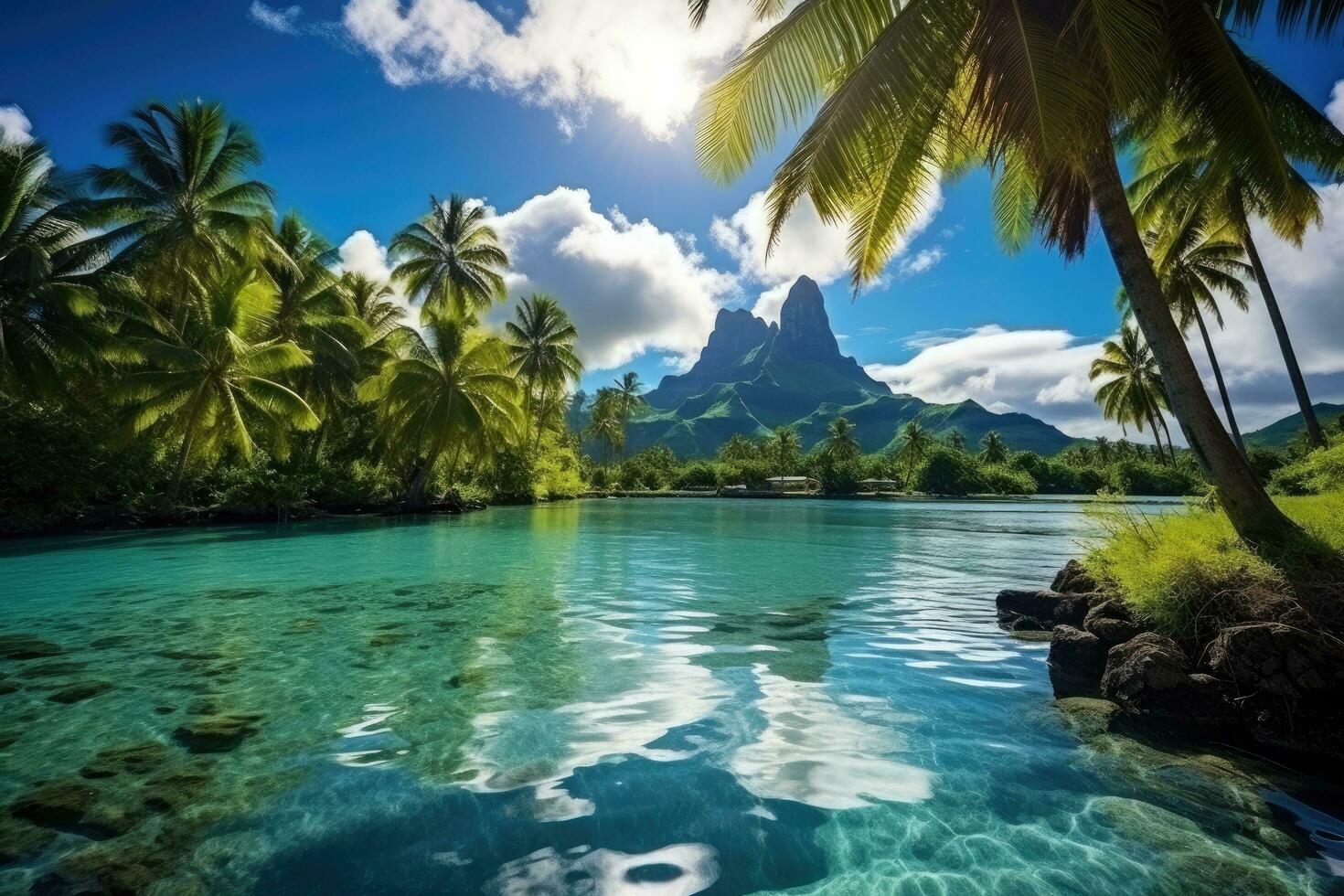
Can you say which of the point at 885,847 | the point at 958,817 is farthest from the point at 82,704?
the point at 958,817

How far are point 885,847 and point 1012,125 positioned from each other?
6135 millimetres

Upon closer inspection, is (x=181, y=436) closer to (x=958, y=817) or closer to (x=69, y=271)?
(x=69, y=271)

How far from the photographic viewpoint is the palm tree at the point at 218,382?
63.1ft

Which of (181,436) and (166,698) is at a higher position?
(181,436)

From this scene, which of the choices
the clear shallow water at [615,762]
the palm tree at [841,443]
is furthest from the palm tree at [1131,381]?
the clear shallow water at [615,762]

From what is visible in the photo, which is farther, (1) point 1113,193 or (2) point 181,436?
(2) point 181,436

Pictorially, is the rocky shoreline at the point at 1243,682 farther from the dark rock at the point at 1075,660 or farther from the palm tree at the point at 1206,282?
the palm tree at the point at 1206,282

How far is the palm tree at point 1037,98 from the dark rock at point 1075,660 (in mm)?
1710

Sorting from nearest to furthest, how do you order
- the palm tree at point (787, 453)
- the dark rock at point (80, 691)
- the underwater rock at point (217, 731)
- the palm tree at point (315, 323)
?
the underwater rock at point (217, 731), the dark rock at point (80, 691), the palm tree at point (315, 323), the palm tree at point (787, 453)

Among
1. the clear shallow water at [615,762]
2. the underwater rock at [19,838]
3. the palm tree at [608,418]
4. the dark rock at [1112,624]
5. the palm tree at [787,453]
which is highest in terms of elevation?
the palm tree at [608,418]

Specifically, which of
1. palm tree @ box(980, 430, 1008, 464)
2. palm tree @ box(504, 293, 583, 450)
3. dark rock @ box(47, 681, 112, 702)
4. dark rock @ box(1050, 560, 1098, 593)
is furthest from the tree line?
palm tree @ box(980, 430, 1008, 464)

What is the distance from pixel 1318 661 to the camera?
13.2 feet

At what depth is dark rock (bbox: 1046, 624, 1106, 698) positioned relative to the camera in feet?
17.0

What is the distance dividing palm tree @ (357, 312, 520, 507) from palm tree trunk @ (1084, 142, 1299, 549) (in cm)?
2488
